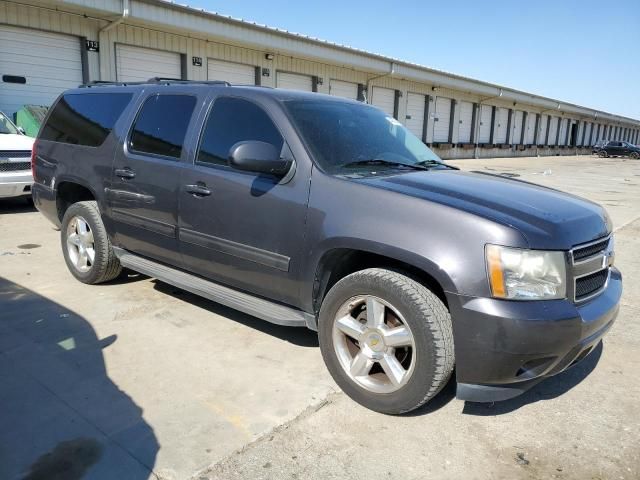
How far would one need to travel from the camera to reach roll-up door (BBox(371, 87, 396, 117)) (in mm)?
24562

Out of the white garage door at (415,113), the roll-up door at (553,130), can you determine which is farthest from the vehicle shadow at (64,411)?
the roll-up door at (553,130)

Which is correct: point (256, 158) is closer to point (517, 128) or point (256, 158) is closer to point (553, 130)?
point (517, 128)

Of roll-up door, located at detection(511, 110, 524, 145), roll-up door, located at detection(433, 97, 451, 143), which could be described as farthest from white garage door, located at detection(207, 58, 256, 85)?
roll-up door, located at detection(511, 110, 524, 145)

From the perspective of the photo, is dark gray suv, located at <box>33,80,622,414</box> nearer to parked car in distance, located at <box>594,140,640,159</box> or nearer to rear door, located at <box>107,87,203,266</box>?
rear door, located at <box>107,87,203,266</box>

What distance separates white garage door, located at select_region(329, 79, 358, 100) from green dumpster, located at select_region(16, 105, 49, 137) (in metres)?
12.8

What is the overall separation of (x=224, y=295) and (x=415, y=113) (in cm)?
2572

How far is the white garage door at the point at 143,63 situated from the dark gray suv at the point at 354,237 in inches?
429

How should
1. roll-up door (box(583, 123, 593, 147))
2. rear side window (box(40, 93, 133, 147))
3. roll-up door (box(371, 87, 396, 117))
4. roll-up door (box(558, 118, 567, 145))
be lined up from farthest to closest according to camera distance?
roll-up door (box(583, 123, 593, 147))
roll-up door (box(558, 118, 567, 145))
roll-up door (box(371, 87, 396, 117))
rear side window (box(40, 93, 133, 147))

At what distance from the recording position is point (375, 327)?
9.61 ft

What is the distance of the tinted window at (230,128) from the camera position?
3.56 meters

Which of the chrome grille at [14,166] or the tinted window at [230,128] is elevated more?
the tinted window at [230,128]

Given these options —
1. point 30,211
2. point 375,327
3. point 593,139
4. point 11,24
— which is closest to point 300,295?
point 375,327

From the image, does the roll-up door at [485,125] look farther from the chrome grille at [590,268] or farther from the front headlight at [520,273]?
the front headlight at [520,273]

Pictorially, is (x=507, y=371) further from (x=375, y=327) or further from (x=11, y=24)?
(x=11, y=24)
